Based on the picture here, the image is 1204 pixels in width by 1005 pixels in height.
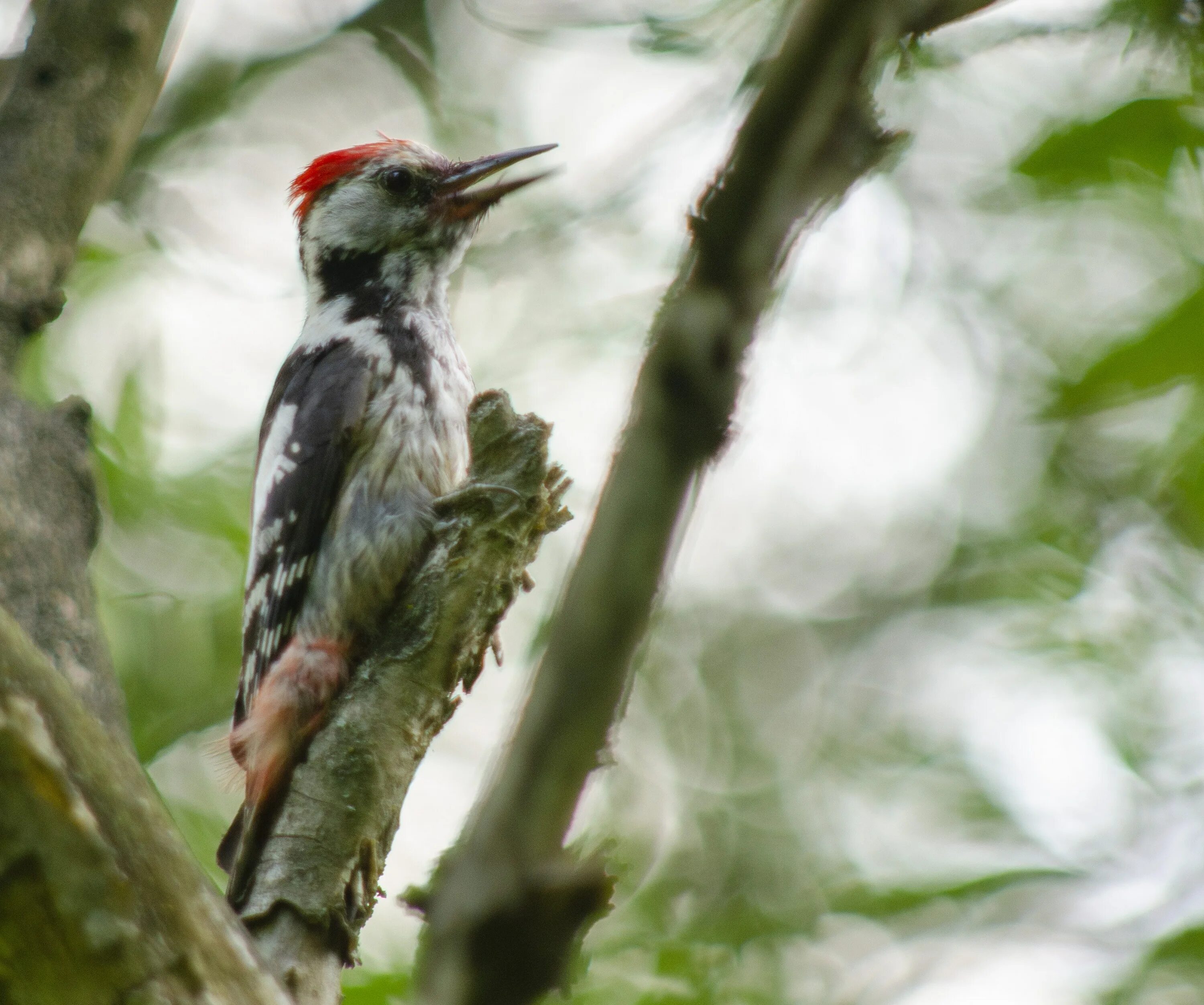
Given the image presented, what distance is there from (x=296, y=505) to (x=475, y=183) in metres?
1.61

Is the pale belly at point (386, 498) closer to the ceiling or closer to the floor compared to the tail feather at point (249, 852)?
closer to the ceiling

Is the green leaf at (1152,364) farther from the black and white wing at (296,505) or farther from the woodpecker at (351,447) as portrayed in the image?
the black and white wing at (296,505)

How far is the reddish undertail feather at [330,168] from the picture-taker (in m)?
5.00

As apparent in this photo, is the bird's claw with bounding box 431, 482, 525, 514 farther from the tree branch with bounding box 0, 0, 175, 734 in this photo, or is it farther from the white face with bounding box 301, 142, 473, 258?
the white face with bounding box 301, 142, 473, 258

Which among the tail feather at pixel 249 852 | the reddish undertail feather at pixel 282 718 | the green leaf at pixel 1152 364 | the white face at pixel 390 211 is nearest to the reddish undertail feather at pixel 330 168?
the white face at pixel 390 211

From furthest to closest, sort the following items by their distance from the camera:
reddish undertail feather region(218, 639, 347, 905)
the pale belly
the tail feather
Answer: the pale belly
reddish undertail feather region(218, 639, 347, 905)
the tail feather

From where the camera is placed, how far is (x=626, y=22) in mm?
4602

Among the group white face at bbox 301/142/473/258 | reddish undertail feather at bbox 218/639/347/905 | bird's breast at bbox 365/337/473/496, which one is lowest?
reddish undertail feather at bbox 218/639/347/905

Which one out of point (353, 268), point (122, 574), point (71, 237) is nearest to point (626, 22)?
point (353, 268)

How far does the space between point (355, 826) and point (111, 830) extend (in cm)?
121

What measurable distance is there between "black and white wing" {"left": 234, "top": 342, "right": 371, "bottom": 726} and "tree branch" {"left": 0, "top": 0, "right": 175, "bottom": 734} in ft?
3.35

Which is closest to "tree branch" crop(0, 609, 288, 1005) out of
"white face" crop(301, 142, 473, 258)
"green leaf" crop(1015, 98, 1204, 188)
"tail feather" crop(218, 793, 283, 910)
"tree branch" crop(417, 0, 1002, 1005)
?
"tree branch" crop(417, 0, 1002, 1005)

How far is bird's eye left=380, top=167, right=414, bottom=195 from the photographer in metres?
4.93

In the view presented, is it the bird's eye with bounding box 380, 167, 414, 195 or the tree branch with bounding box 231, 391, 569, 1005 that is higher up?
the bird's eye with bounding box 380, 167, 414, 195
